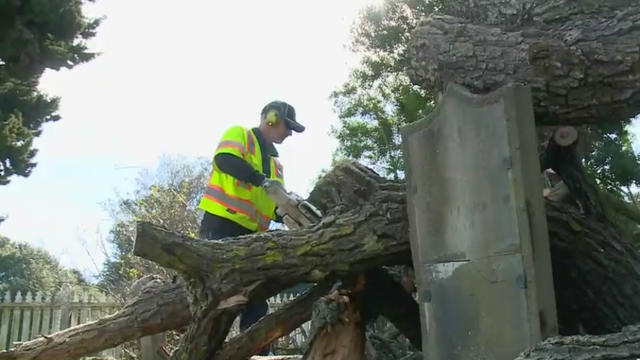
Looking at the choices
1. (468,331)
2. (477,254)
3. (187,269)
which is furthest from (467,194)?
(187,269)

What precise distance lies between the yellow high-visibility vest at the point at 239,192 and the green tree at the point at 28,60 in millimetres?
12270

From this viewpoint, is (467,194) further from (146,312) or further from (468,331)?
(146,312)

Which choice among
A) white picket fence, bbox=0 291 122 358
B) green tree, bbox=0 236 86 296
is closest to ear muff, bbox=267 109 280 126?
white picket fence, bbox=0 291 122 358

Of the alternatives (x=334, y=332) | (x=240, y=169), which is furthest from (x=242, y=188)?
(x=334, y=332)

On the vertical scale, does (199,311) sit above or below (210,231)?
below

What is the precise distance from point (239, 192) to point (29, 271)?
750 inches

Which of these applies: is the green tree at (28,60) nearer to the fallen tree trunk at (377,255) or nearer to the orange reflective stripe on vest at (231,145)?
the orange reflective stripe on vest at (231,145)

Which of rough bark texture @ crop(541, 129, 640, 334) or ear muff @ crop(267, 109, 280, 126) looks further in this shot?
ear muff @ crop(267, 109, 280, 126)

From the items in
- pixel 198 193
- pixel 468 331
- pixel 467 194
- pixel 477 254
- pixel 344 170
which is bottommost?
pixel 468 331

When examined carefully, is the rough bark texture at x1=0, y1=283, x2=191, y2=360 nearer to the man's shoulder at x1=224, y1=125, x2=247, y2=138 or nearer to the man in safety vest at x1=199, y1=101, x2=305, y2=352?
the man in safety vest at x1=199, y1=101, x2=305, y2=352

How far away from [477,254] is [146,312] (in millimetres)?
2708

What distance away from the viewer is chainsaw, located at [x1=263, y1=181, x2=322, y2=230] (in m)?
4.39

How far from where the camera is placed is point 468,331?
3.06 meters

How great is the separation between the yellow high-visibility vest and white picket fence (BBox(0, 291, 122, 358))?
272 inches
